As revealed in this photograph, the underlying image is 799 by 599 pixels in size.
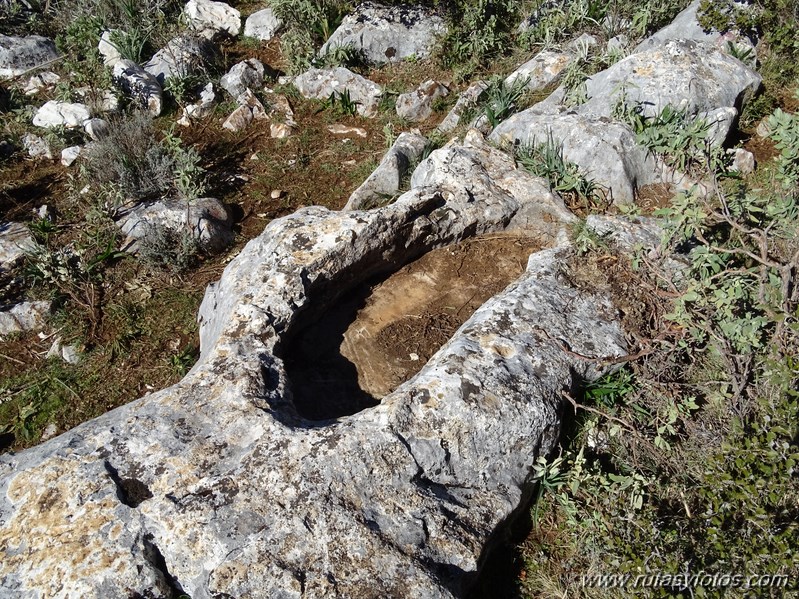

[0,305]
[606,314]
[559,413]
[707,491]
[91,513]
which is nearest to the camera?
[91,513]

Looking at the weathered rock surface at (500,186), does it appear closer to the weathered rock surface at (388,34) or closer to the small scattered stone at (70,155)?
the weathered rock surface at (388,34)

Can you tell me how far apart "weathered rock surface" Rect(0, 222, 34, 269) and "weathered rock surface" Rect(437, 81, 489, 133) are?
418 cm

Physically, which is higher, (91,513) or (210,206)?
(91,513)

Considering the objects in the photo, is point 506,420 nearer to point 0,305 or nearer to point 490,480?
point 490,480

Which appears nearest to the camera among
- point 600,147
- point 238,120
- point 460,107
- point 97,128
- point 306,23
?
point 600,147

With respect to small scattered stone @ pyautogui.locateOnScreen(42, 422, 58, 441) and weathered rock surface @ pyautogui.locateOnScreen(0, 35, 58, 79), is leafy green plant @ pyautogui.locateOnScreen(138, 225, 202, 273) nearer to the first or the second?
small scattered stone @ pyautogui.locateOnScreen(42, 422, 58, 441)

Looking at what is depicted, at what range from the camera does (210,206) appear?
6277 millimetres

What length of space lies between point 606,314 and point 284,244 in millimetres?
2173

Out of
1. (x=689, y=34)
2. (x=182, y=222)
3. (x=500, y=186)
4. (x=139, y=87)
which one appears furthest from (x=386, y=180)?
(x=689, y=34)

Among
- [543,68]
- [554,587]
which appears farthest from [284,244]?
[543,68]

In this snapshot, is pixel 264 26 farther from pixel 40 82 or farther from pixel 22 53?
pixel 22 53

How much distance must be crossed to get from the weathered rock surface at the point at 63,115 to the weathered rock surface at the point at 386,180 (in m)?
3.59

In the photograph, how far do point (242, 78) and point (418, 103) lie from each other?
7.27ft

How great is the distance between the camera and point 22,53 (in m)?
8.75
